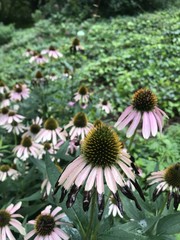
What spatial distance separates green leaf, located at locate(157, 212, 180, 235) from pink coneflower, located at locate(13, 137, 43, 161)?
0.85 meters

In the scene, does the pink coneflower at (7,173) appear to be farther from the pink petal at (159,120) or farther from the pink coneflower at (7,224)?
the pink petal at (159,120)

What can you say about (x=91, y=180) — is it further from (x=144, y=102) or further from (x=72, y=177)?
(x=144, y=102)

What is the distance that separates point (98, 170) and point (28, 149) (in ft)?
3.34

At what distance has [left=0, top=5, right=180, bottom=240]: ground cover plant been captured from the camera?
87cm

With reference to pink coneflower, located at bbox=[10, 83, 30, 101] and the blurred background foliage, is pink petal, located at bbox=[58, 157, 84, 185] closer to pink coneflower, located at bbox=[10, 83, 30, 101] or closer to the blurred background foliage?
pink coneflower, located at bbox=[10, 83, 30, 101]

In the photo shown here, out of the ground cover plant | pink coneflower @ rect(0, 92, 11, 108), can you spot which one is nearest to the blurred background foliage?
the ground cover plant

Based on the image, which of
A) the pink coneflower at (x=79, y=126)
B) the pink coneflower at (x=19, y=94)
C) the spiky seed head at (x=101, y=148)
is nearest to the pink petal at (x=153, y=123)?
the spiky seed head at (x=101, y=148)

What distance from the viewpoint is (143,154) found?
229 centimetres

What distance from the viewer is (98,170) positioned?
0.80 m

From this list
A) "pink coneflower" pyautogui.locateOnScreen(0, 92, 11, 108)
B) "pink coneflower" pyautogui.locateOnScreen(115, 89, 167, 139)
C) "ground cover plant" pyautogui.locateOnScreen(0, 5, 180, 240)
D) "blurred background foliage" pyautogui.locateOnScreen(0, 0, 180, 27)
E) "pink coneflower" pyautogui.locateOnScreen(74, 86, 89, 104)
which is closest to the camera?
"ground cover plant" pyautogui.locateOnScreen(0, 5, 180, 240)

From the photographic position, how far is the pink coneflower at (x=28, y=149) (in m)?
1.72

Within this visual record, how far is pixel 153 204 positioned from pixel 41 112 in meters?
1.39

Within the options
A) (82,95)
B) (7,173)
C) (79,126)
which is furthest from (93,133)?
(82,95)

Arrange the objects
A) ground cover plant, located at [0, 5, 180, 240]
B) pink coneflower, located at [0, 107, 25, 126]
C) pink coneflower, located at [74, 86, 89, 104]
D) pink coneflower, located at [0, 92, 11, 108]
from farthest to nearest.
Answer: pink coneflower, located at [0, 92, 11, 108], pink coneflower, located at [74, 86, 89, 104], pink coneflower, located at [0, 107, 25, 126], ground cover plant, located at [0, 5, 180, 240]
